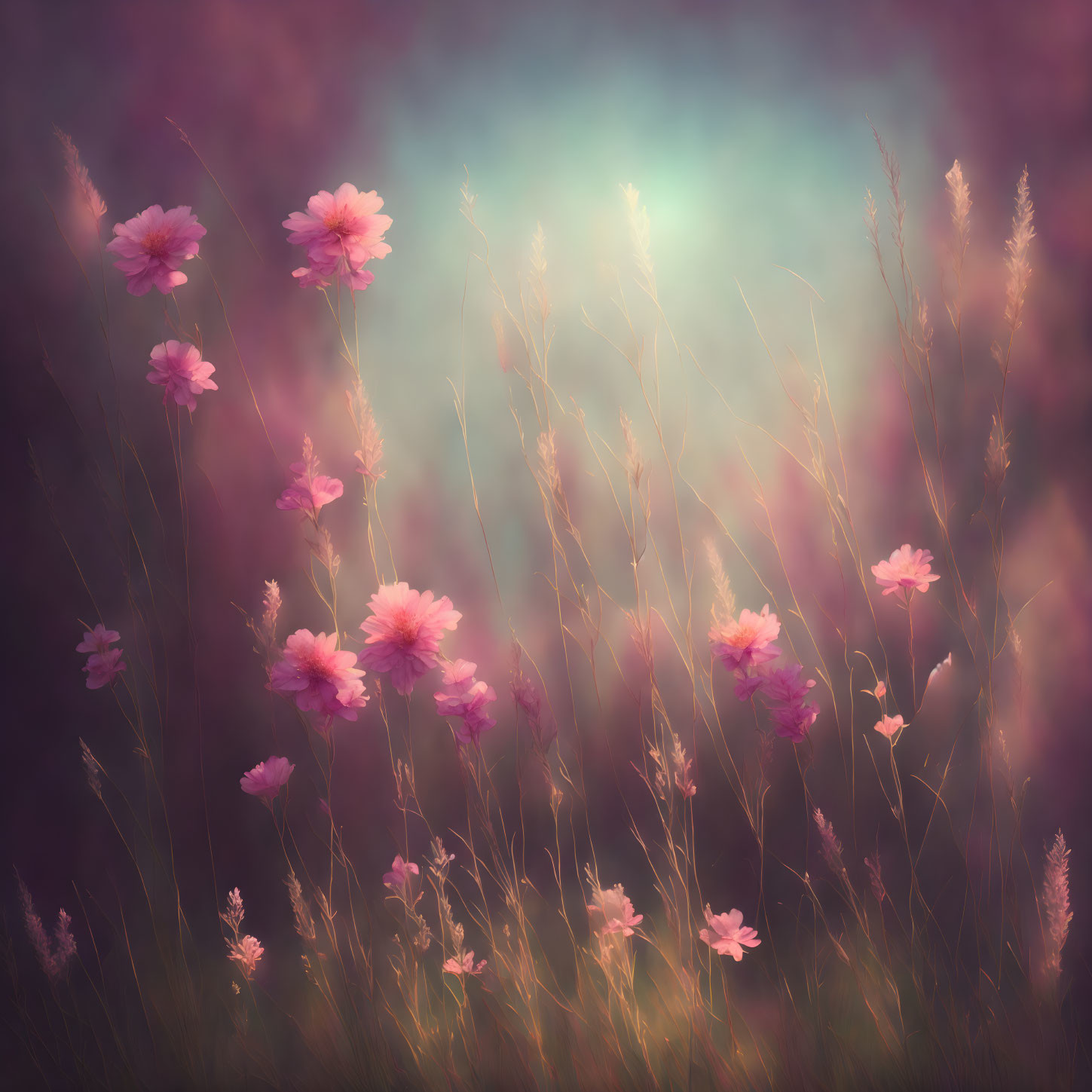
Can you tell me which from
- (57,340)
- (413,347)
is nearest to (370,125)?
(413,347)

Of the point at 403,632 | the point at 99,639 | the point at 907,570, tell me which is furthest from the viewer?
the point at 99,639

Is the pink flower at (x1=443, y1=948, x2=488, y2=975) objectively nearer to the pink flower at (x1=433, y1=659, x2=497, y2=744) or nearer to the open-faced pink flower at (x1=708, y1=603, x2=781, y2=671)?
the pink flower at (x1=433, y1=659, x2=497, y2=744)

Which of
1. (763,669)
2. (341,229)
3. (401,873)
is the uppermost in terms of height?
(341,229)

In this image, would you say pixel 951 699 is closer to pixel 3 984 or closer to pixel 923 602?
pixel 923 602

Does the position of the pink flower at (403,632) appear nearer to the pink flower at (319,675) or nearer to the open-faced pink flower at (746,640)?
the pink flower at (319,675)

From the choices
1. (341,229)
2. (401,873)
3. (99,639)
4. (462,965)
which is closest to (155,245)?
(341,229)

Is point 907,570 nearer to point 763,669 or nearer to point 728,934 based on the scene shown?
point 763,669
